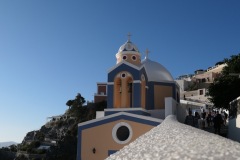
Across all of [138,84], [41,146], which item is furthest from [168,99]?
[41,146]

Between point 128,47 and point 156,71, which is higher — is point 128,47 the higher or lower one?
the higher one

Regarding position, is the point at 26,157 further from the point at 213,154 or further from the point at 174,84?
the point at 213,154

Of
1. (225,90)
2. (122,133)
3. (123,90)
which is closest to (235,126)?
(122,133)

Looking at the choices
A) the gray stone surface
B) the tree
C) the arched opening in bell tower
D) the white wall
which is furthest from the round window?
the gray stone surface

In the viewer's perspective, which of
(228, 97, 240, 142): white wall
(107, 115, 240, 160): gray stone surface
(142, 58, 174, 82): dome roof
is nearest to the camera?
(107, 115, 240, 160): gray stone surface

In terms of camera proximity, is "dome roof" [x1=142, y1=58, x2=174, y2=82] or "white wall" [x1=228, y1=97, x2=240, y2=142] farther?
"dome roof" [x1=142, y1=58, x2=174, y2=82]

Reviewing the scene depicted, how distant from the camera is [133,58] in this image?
22812 millimetres

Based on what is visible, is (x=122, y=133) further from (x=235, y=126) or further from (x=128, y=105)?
(x=235, y=126)

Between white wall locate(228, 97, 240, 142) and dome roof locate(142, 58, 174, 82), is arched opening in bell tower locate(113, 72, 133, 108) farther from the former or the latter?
white wall locate(228, 97, 240, 142)

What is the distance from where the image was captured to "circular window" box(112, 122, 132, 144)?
62.0 feet

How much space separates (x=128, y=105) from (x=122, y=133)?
101 inches

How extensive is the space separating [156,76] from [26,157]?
35.6 meters

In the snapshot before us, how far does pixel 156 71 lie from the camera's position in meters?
24.2

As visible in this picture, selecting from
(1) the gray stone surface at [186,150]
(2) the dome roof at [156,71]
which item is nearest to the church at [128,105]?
(2) the dome roof at [156,71]
